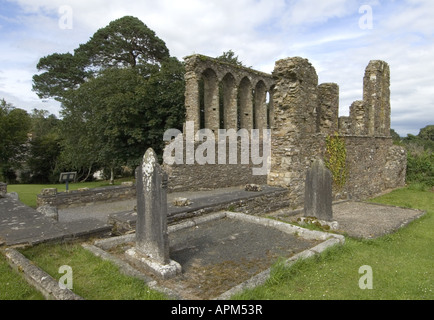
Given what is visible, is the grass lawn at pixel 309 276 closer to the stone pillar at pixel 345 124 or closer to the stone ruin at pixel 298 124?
the stone ruin at pixel 298 124

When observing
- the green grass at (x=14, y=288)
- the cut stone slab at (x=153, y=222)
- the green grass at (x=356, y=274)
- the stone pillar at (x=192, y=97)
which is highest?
the stone pillar at (x=192, y=97)

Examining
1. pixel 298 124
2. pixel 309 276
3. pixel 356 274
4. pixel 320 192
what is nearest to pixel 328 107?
pixel 298 124

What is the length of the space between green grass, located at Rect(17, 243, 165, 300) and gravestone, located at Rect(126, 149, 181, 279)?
0.39 meters

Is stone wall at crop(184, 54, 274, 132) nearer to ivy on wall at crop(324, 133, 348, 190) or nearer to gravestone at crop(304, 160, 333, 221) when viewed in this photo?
ivy on wall at crop(324, 133, 348, 190)

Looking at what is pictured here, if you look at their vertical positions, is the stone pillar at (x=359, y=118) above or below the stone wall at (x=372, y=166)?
above

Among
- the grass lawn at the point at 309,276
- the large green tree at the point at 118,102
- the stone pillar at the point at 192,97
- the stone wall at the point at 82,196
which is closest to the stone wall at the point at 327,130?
the grass lawn at the point at 309,276

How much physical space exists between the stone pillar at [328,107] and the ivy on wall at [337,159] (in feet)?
2.44

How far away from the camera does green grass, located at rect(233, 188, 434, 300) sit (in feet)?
11.0

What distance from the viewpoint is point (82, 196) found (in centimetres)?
1037

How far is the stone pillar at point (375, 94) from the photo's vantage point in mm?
14141

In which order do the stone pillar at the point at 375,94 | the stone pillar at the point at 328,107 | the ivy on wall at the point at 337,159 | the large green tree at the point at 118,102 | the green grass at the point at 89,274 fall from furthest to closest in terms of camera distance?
the large green tree at the point at 118,102 → the stone pillar at the point at 375,94 → the stone pillar at the point at 328,107 → the ivy on wall at the point at 337,159 → the green grass at the point at 89,274

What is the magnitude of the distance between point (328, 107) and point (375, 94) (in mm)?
4356

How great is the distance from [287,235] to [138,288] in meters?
3.11

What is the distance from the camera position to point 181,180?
13586 mm
